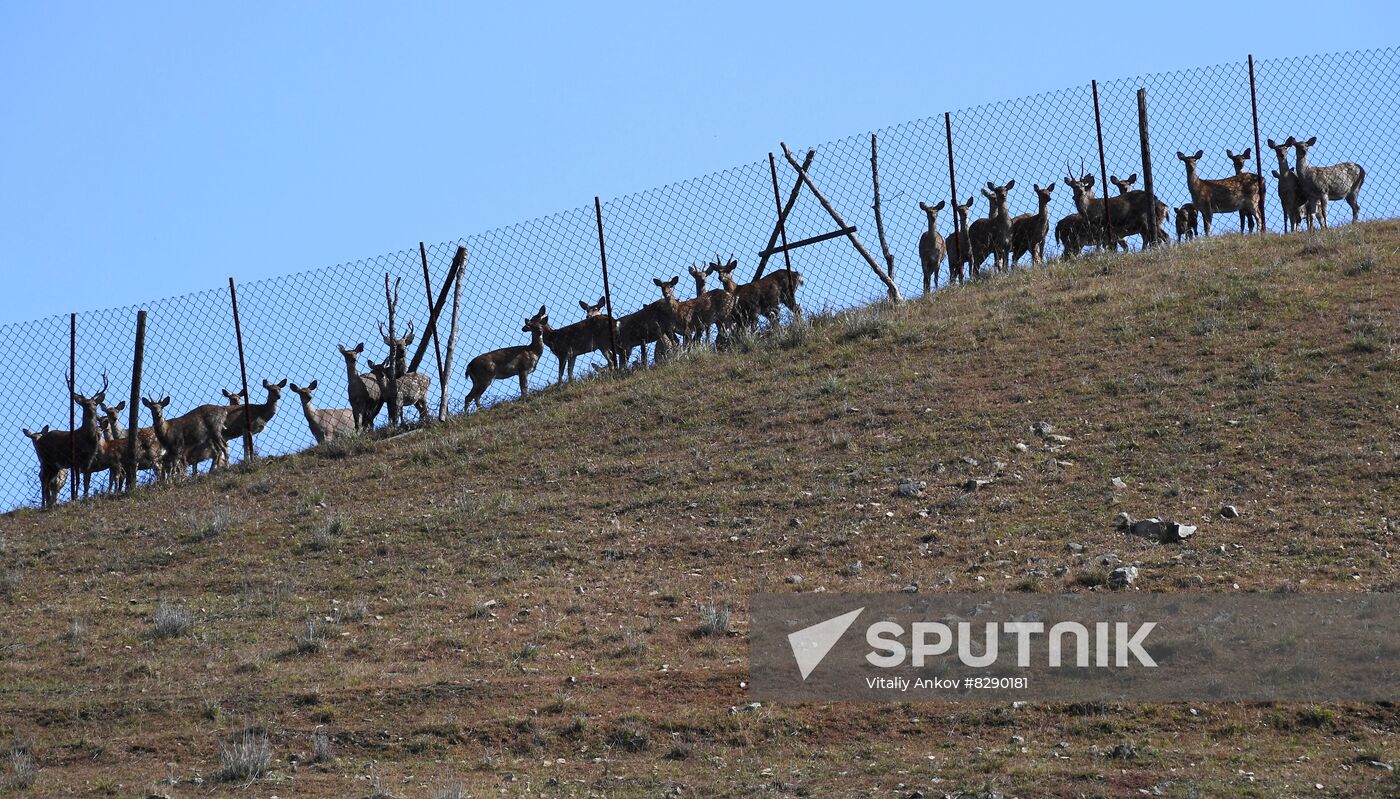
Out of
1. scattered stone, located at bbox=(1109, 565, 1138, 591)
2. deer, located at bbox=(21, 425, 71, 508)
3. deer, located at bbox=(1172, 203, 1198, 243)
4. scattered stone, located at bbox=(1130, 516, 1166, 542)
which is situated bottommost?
scattered stone, located at bbox=(1109, 565, 1138, 591)

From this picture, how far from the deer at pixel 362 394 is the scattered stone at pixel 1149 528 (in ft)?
42.2

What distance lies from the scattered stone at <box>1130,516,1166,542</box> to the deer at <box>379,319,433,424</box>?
1200 cm

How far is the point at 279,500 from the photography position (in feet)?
62.1

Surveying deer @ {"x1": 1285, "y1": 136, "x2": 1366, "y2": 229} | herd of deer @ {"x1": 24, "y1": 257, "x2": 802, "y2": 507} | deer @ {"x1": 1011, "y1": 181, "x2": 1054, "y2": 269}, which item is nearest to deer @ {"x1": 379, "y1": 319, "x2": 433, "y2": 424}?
herd of deer @ {"x1": 24, "y1": 257, "x2": 802, "y2": 507}

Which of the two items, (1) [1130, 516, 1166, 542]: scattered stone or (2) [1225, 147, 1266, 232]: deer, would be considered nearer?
(1) [1130, 516, 1166, 542]: scattered stone

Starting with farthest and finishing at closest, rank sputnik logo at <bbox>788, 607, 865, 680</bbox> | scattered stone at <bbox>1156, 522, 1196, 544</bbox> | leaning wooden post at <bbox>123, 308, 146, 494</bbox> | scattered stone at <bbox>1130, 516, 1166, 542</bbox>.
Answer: leaning wooden post at <bbox>123, 308, 146, 494</bbox>
scattered stone at <bbox>1130, 516, 1166, 542</bbox>
scattered stone at <bbox>1156, 522, 1196, 544</bbox>
sputnik logo at <bbox>788, 607, 865, 680</bbox>

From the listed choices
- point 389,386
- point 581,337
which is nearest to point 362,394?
point 389,386

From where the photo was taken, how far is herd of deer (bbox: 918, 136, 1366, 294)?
78.1 feet

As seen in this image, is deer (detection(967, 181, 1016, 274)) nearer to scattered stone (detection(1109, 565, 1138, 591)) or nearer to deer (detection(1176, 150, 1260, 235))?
deer (detection(1176, 150, 1260, 235))

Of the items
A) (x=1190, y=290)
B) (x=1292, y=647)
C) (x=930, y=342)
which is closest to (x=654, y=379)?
(x=930, y=342)

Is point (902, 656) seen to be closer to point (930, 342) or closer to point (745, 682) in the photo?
point (745, 682)

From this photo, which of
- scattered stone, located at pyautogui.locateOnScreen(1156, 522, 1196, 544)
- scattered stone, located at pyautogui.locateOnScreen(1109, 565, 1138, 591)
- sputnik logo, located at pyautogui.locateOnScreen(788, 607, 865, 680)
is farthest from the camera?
scattered stone, located at pyautogui.locateOnScreen(1156, 522, 1196, 544)

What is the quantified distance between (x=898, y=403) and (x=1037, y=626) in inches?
253

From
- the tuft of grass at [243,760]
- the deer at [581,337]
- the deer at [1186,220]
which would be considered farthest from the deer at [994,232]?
the tuft of grass at [243,760]
